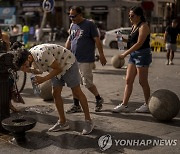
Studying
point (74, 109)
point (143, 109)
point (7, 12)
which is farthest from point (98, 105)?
point (7, 12)

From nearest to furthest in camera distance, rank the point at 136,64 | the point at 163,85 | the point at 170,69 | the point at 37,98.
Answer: the point at 136,64, the point at 37,98, the point at 163,85, the point at 170,69

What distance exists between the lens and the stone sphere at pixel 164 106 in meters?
5.80

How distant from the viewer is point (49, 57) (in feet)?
16.3

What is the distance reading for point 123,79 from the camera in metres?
10.3

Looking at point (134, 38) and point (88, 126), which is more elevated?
point (134, 38)

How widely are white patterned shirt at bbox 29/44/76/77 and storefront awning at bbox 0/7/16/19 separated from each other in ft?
131

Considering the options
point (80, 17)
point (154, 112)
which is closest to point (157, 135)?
point (154, 112)

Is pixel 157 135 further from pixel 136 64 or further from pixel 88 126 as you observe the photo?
pixel 136 64

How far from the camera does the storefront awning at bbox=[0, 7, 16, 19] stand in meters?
43.9

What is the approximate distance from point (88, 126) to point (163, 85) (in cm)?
423

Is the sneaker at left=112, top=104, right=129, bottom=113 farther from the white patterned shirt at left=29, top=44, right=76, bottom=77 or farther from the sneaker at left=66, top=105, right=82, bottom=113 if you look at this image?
the white patterned shirt at left=29, top=44, right=76, bottom=77

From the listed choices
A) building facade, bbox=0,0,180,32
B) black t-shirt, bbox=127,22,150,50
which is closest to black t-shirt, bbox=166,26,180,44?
black t-shirt, bbox=127,22,150,50

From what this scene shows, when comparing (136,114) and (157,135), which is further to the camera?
(136,114)

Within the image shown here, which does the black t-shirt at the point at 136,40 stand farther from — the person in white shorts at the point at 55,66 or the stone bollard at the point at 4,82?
the stone bollard at the point at 4,82
